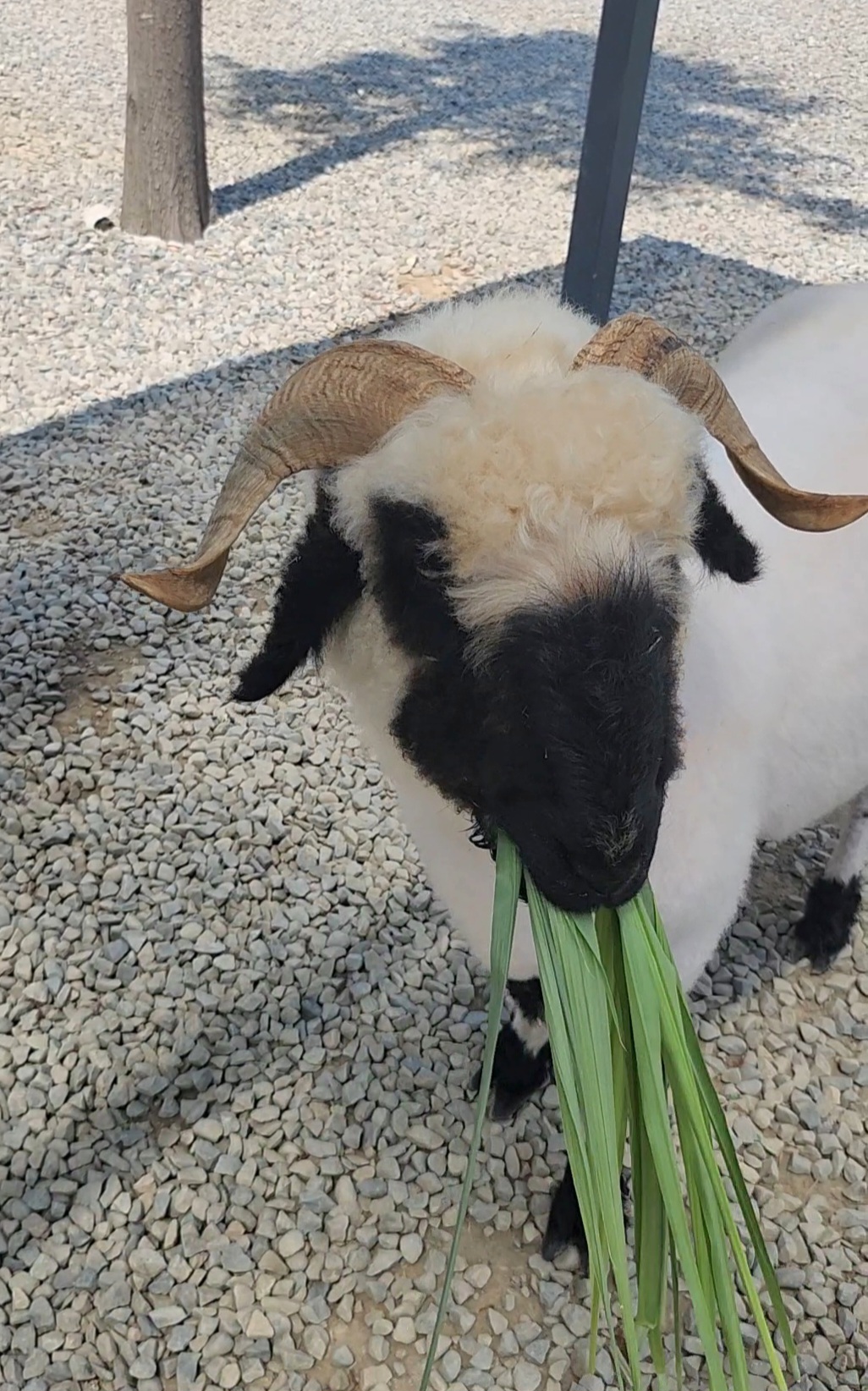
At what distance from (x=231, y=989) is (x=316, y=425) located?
6.41ft

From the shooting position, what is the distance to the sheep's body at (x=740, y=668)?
202cm

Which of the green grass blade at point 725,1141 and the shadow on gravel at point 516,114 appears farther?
the shadow on gravel at point 516,114

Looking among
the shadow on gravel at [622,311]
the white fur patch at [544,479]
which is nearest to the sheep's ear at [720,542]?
the white fur patch at [544,479]

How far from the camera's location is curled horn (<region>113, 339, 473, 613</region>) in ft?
5.83

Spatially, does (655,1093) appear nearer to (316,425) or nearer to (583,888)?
(583,888)

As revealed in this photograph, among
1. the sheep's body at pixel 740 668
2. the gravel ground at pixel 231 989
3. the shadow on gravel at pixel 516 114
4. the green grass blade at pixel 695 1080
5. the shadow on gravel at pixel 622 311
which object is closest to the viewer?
the green grass blade at pixel 695 1080

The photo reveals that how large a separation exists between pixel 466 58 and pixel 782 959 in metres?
10.4

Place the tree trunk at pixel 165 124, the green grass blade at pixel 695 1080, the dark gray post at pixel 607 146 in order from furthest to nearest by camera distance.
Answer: the tree trunk at pixel 165 124
the dark gray post at pixel 607 146
the green grass blade at pixel 695 1080

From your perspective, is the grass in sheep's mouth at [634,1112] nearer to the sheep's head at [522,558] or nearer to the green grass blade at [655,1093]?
the green grass blade at [655,1093]

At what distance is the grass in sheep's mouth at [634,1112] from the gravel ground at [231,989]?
2.56ft

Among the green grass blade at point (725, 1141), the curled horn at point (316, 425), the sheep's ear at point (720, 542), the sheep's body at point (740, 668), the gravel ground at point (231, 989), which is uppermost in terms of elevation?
the curled horn at point (316, 425)

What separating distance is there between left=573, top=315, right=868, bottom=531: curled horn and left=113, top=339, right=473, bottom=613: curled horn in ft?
0.91

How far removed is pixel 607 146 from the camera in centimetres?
499

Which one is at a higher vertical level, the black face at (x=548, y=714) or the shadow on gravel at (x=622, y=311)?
the black face at (x=548, y=714)
